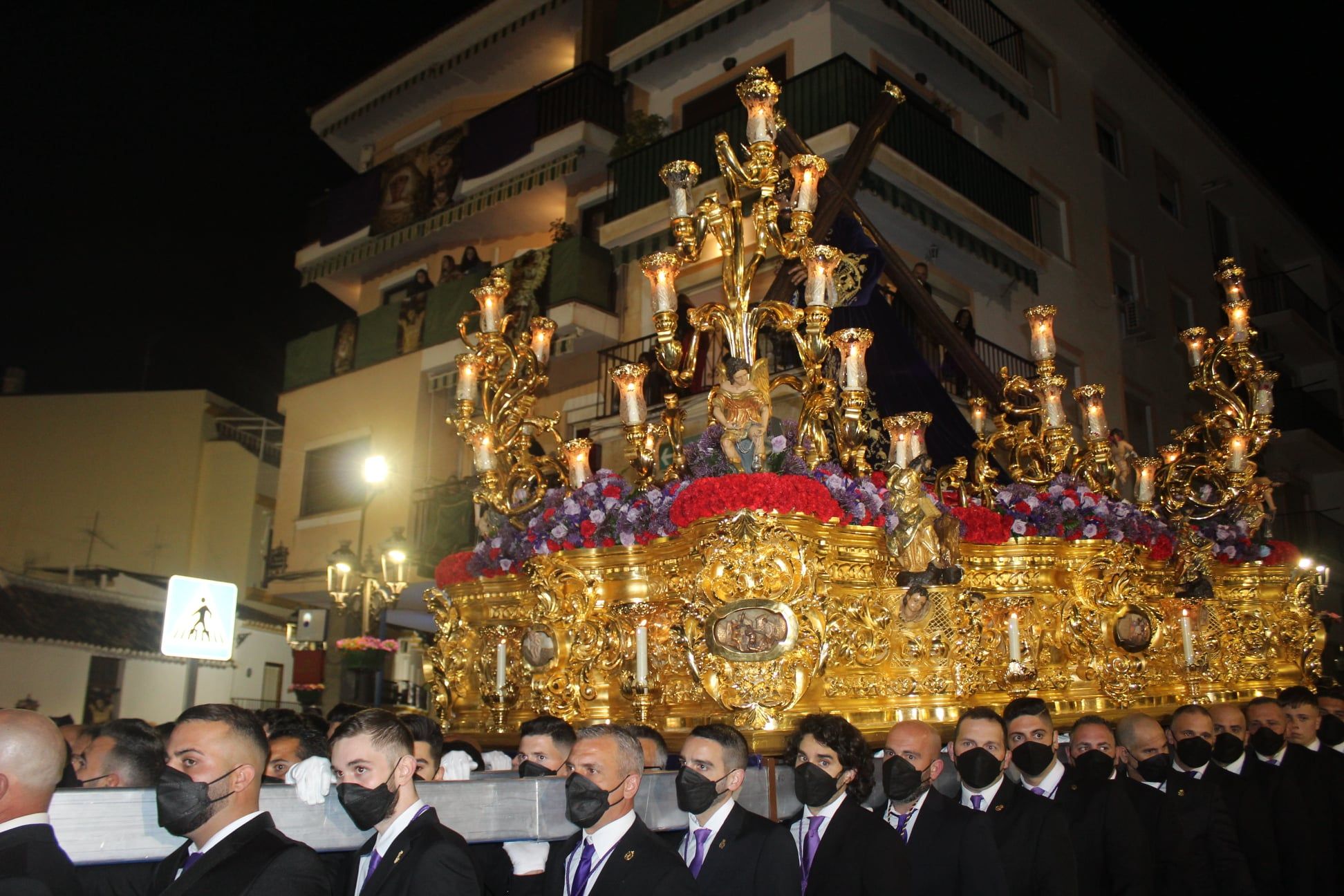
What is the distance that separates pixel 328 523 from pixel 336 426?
183 centimetres

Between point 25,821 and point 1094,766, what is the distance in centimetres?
445

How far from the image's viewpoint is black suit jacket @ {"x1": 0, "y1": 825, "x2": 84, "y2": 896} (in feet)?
8.94

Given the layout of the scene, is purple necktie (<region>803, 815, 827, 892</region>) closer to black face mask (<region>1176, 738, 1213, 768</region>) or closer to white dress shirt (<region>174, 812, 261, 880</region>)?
white dress shirt (<region>174, 812, 261, 880</region>)

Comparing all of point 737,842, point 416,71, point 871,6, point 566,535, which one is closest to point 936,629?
point 566,535

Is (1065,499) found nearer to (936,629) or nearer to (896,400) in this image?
(936,629)

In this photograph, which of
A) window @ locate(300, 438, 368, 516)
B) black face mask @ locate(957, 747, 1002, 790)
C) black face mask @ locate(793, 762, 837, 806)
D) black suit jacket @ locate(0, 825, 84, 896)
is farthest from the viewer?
window @ locate(300, 438, 368, 516)

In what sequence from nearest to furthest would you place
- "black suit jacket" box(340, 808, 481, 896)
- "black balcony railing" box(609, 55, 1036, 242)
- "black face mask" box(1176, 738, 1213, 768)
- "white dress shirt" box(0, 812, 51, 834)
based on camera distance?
"white dress shirt" box(0, 812, 51, 834) → "black suit jacket" box(340, 808, 481, 896) → "black face mask" box(1176, 738, 1213, 768) → "black balcony railing" box(609, 55, 1036, 242)

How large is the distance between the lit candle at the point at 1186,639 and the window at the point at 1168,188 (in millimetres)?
15251

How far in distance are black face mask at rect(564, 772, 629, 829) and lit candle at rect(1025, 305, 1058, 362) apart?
5.90m

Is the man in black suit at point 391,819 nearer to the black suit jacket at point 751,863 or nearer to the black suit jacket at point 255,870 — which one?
Answer: the black suit jacket at point 255,870

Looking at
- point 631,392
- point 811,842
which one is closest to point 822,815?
point 811,842

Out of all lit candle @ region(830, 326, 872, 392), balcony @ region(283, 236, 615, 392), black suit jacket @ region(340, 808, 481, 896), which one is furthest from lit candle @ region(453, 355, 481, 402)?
balcony @ region(283, 236, 615, 392)

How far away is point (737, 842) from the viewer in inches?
155

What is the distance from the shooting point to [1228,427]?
9844mm
